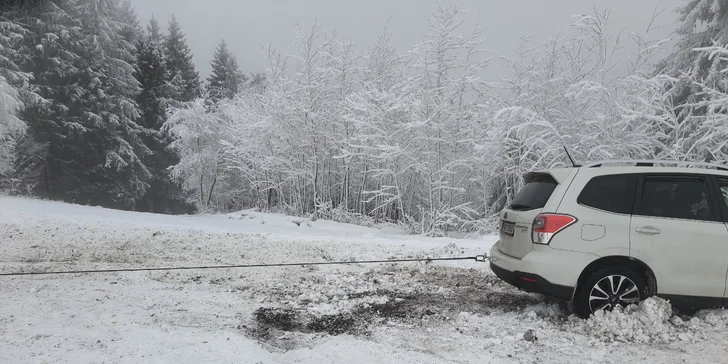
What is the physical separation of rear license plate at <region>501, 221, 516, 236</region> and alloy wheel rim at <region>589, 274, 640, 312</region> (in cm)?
89

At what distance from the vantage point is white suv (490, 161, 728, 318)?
411 cm

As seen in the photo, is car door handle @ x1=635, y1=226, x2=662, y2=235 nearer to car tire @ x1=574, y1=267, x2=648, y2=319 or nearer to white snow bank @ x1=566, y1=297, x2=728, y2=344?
car tire @ x1=574, y1=267, x2=648, y2=319

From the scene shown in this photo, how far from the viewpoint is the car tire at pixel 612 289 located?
163 inches

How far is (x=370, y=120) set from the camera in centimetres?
1487

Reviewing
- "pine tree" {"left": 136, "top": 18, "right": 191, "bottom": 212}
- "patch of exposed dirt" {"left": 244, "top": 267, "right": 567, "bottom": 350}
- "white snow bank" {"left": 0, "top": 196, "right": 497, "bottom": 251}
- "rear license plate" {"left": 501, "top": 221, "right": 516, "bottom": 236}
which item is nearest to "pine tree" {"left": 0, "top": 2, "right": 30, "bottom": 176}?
"white snow bank" {"left": 0, "top": 196, "right": 497, "bottom": 251}

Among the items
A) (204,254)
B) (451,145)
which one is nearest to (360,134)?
(451,145)

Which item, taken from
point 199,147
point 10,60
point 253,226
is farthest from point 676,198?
point 10,60

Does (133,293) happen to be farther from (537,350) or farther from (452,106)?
(452,106)

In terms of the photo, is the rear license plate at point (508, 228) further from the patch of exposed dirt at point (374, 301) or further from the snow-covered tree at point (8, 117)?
the snow-covered tree at point (8, 117)

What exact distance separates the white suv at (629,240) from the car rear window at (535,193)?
→ 79 mm

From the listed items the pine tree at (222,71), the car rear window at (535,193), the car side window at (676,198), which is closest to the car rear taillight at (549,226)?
the car rear window at (535,193)

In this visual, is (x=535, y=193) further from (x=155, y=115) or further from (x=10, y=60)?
(x=155, y=115)

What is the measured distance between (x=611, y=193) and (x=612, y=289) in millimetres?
885

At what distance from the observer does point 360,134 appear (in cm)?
1492
